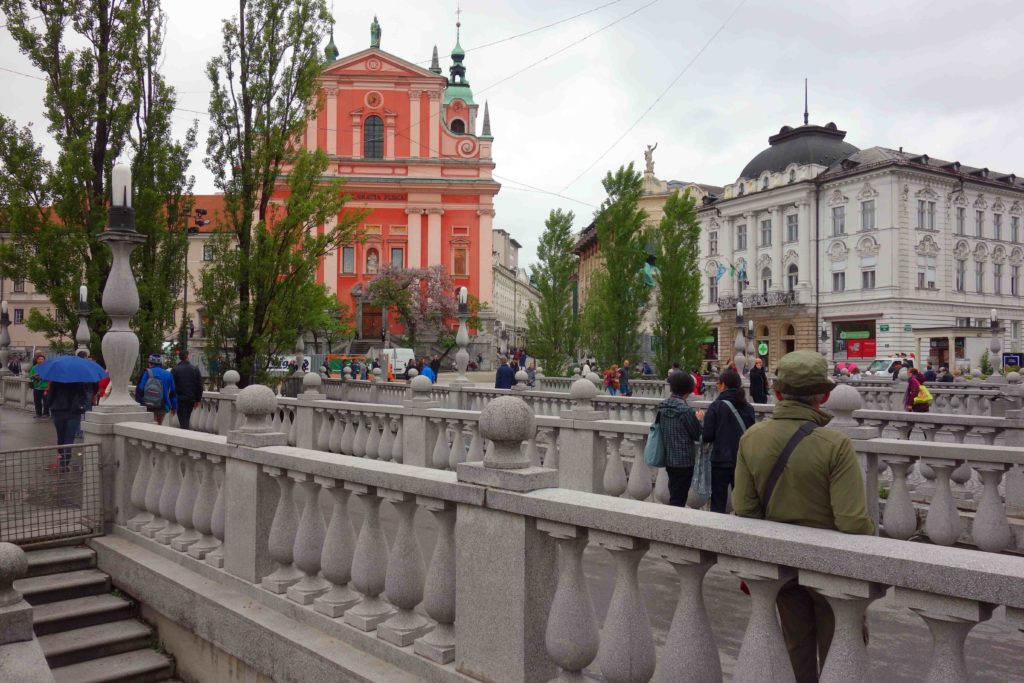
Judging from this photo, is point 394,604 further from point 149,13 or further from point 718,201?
point 718,201

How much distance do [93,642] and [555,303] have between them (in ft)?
77.8

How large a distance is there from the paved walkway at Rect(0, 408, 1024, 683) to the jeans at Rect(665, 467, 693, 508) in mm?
661

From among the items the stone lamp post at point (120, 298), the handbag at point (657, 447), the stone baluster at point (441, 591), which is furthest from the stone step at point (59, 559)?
the handbag at point (657, 447)

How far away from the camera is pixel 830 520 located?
10.0ft

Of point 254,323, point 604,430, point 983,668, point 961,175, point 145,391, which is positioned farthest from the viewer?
point 961,175

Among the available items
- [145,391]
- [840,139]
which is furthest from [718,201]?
[145,391]

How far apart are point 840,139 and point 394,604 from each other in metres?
64.6

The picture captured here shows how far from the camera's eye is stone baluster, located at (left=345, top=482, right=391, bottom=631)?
4.06 meters

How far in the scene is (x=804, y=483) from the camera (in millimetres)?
3078

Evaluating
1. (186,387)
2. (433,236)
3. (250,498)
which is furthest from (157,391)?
(433,236)

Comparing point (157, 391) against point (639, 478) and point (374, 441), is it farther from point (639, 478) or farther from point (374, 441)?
point (639, 478)

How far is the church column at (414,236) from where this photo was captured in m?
57.9

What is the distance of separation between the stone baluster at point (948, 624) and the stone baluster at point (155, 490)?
5604 millimetres

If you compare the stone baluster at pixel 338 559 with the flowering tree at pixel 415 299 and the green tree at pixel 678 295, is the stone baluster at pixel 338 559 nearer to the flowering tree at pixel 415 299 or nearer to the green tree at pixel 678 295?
the green tree at pixel 678 295
